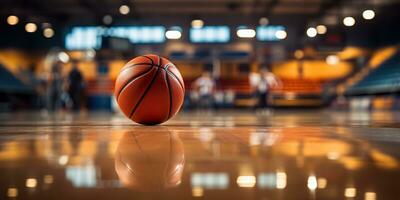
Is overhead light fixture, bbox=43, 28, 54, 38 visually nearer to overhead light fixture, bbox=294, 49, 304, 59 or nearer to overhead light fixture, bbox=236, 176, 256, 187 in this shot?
overhead light fixture, bbox=294, 49, 304, 59

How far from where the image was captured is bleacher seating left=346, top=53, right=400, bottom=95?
15.4 metres

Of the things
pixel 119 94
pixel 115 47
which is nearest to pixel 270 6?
pixel 115 47

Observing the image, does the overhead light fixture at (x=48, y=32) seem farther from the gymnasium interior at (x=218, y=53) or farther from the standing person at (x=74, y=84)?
the standing person at (x=74, y=84)

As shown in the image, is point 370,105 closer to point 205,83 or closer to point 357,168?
point 205,83

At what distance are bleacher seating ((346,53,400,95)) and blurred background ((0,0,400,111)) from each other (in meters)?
0.09

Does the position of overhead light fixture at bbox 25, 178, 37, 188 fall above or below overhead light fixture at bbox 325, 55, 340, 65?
below

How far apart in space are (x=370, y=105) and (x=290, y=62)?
6.67 m

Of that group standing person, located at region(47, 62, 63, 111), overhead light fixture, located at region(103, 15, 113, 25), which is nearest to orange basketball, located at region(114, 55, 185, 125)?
standing person, located at region(47, 62, 63, 111)

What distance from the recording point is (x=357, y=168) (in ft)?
3.75

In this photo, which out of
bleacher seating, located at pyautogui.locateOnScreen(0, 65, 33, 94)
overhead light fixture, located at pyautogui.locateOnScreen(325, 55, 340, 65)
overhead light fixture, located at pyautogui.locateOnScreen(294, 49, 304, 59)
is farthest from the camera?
overhead light fixture, located at pyautogui.locateOnScreen(325, 55, 340, 65)

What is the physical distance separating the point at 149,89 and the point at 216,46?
1771 cm

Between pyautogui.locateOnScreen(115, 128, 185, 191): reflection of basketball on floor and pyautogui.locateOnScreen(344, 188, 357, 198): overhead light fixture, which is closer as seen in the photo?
pyautogui.locateOnScreen(344, 188, 357, 198): overhead light fixture

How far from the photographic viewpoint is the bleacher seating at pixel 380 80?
1538 cm

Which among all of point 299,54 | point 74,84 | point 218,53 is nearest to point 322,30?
point 299,54
